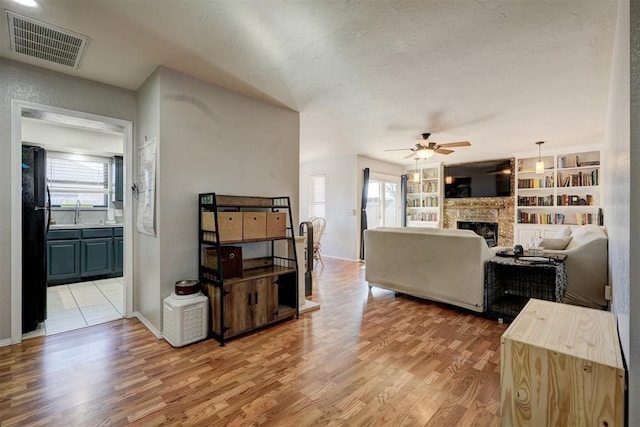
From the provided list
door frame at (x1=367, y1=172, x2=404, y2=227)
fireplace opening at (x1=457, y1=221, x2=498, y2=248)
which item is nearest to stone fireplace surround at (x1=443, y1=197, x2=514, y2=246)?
fireplace opening at (x1=457, y1=221, x2=498, y2=248)

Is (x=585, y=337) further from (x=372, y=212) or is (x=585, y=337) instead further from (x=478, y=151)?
(x=372, y=212)

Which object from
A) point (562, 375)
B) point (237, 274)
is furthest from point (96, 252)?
point (562, 375)

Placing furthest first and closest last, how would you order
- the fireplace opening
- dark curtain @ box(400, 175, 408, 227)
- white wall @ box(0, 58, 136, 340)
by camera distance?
dark curtain @ box(400, 175, 408, 227) < the fireplace opening < white wall @ box(0, 58, 136, 340)

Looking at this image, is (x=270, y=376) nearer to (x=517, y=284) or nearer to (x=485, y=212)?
(x=517, y=284)

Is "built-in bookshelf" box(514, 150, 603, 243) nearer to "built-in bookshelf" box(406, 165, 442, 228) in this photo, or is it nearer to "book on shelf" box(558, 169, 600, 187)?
"book on shelf" box(558, 169, 600, 187)

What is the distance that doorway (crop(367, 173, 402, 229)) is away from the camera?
7.29 metres

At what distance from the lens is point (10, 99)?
96.1 inches

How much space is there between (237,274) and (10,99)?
7.83ft

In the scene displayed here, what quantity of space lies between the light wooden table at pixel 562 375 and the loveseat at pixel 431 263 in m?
1.70

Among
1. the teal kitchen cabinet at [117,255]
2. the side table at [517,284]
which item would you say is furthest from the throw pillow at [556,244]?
the teal kitchen cabinet at [117,255]

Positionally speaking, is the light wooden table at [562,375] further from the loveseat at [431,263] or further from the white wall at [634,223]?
the loveseat at [431,263]

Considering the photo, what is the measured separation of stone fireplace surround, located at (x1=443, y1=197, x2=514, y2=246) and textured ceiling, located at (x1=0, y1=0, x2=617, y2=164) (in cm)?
302

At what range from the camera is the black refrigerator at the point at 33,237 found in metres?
2.66

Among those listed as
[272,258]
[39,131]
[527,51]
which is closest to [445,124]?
[527,51]
